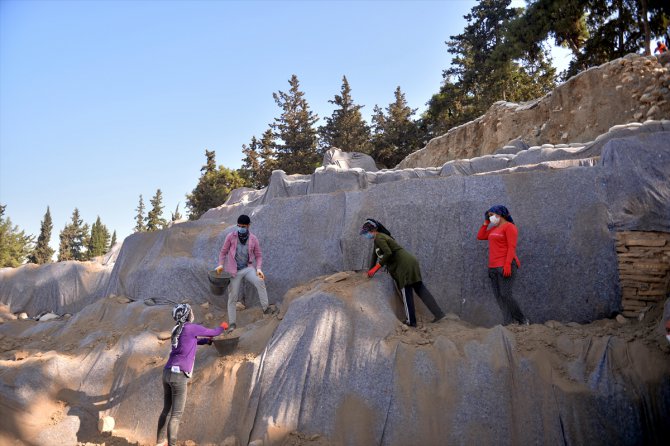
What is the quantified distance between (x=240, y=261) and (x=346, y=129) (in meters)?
23.7

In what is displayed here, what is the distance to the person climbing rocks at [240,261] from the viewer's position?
6.29 m

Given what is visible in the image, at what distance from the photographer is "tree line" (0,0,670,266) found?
18.4m

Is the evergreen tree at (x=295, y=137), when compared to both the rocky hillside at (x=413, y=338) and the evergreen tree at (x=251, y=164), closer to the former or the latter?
the evergreen tree at (x=251, y=164)

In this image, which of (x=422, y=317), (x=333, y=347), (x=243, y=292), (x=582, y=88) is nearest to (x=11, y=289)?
(x=243, y=292)

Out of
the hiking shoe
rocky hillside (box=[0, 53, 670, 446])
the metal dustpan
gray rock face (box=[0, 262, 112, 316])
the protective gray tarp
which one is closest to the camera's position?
rocky hillside (box=[0, 53, 670, 446])

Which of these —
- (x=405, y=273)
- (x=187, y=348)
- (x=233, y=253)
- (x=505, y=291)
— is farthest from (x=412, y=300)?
(x=187, y=348)

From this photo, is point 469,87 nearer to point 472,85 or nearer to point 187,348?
point 472,85

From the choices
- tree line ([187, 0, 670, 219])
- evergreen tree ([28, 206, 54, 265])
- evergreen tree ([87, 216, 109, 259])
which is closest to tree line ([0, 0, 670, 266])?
tree line ([187, 0, 670, 219])

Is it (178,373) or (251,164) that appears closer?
(178,373)

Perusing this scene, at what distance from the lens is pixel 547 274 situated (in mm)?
5789

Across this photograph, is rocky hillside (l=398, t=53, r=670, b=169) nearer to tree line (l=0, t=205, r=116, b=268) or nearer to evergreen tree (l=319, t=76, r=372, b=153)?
evergreen tree (l=319, t=76, r=372, b=153)

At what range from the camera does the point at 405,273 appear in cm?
559

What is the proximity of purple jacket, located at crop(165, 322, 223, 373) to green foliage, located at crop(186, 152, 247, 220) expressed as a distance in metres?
24.5

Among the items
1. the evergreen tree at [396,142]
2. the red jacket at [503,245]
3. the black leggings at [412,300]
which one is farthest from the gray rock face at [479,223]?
the evergreen tree at [396,142]
